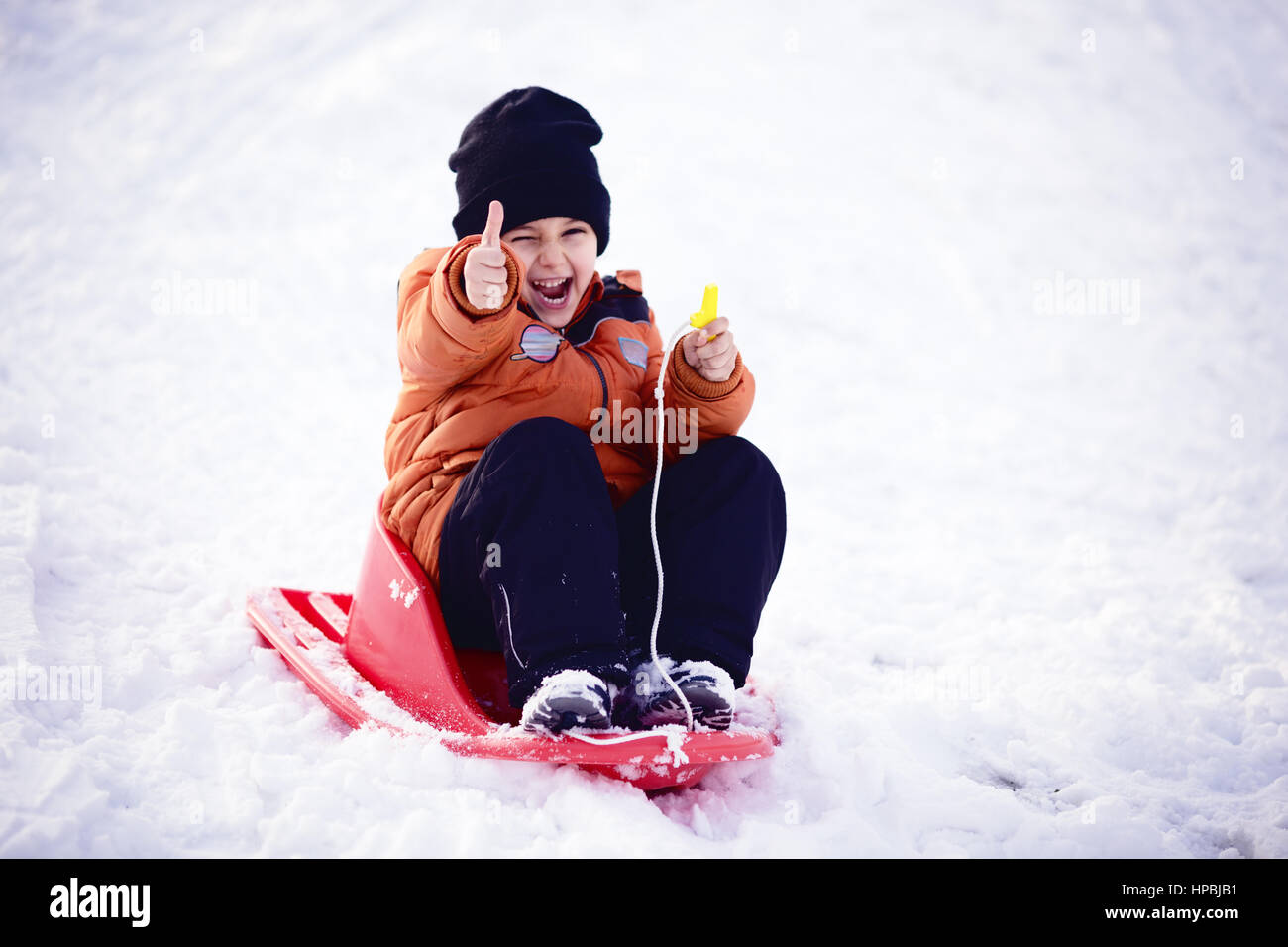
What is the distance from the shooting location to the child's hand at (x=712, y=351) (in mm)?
1849

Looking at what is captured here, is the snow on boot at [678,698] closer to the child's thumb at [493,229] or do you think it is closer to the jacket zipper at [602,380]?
the jacket zipper at [602,380]

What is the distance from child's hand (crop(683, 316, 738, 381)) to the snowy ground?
704 mm

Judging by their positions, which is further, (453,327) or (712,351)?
(712,351)

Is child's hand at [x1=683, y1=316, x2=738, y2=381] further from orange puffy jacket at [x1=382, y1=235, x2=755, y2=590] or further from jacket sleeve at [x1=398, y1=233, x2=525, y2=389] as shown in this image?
jacket sleeve at [x1=398, y1=233, x2=525, y2=389]

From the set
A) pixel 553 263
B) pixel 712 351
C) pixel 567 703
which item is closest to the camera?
pixel 567 703

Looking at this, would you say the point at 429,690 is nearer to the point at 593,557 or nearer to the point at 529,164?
the point at 593,557

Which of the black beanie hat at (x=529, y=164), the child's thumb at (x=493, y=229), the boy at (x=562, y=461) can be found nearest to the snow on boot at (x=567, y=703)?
the boy at (x=562, y=461)

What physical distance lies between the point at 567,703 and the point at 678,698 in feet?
0.73

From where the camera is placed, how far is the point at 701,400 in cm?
194

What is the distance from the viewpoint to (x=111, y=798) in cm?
138

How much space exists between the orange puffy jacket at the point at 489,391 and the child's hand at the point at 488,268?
3cm

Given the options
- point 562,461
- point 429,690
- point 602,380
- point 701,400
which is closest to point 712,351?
point 701,400
